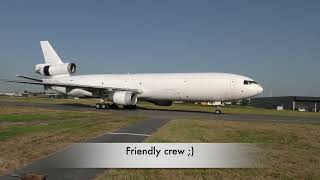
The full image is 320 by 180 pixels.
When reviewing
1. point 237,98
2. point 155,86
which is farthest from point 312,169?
point 155,86

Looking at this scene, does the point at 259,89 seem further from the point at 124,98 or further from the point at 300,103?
the point at 300,103

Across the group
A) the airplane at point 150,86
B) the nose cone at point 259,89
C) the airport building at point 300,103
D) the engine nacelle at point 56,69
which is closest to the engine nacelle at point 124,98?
the airplane at point 150,86

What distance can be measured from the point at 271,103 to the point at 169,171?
4981 inches

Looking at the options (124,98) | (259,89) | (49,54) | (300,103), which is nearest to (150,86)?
(124,98)

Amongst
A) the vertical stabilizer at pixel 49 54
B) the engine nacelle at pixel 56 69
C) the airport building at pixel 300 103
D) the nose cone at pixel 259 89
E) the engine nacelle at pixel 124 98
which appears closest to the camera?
the nose cone at pixel 259 89

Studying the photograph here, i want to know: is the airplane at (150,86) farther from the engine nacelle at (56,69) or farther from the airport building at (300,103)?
the airport building at (300,103)

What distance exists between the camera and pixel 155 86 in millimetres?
43250

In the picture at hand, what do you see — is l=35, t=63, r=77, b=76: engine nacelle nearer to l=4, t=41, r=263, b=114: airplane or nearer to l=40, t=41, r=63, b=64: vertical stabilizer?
l=4, t=41, r=263, b=114: airplane

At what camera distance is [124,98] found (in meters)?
41.8

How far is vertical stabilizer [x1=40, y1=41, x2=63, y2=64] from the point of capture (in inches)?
2144

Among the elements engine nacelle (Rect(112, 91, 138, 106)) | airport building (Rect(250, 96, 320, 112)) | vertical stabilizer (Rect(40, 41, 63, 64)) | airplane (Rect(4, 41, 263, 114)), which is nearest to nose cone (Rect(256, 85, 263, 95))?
airplane (Rect(4, 41, 263, 114))

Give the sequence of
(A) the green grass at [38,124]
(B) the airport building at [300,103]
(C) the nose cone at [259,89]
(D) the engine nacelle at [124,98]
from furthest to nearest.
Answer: (B) the airport building at [300,103], (D) the engine nacelle at [124,98], (C) the nose cone at [259,89], (A) the green grass at [38,124]

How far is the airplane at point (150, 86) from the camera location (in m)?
39.1

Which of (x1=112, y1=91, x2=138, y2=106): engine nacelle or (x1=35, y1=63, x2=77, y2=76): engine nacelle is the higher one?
(x1=35, y1=63, x2=77, y2=76): engine nacelle
